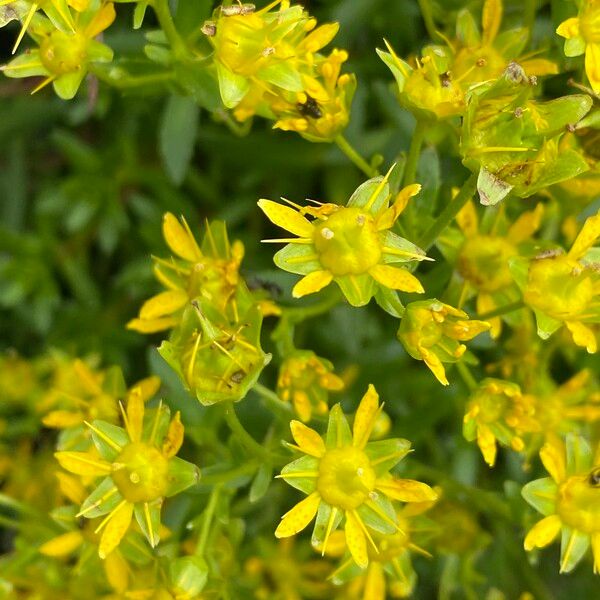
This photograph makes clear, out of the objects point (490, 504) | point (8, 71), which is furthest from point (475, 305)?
point (8, 71)

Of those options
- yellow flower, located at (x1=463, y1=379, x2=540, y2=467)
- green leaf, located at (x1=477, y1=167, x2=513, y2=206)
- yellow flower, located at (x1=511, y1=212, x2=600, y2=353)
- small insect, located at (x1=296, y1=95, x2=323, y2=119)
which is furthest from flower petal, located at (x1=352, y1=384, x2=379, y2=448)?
small insect, located at (x1=296, y1=95, x2=323, y2=119)

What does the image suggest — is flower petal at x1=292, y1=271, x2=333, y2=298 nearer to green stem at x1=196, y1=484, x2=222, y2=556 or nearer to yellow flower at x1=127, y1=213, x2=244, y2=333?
yellow flower at x1=127, y1=213, x2=244, y2=333

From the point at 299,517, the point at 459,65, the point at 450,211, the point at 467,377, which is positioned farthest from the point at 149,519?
the point at 459,65

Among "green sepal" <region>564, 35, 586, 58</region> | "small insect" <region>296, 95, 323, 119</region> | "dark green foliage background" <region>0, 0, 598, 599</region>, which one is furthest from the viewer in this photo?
"dark green foliage background" <region>0, 0, 598, 599</region>

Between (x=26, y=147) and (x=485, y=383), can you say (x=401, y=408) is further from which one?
(x=26, y=147)

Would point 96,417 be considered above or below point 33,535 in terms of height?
above

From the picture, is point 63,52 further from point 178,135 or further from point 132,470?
point 132,470

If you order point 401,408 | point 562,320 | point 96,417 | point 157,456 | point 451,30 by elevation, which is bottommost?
point 401,408
